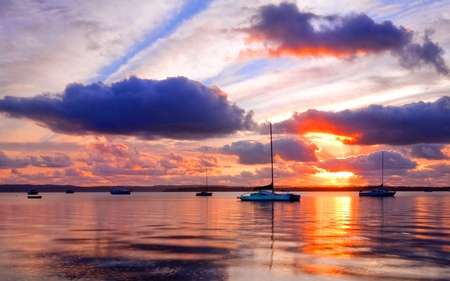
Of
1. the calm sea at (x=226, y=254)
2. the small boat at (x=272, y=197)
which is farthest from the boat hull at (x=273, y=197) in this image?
the calm sea at (x=226, y=254)

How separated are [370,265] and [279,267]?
4964mm

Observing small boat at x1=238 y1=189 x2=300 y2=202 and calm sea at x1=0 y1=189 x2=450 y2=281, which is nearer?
calm sea at x1=0 y1=189 x2=450 y2=281

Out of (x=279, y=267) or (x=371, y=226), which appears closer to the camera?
(x=279, y=267)

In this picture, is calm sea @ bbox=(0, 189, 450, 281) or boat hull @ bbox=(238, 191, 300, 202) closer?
calm sea @ bbox=(0, 189, 450, 281)

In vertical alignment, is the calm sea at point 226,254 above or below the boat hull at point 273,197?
above

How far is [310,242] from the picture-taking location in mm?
35688

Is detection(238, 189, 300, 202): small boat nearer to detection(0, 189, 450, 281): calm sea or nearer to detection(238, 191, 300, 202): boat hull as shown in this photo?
detection(238, 191, 300, 202): boat hull

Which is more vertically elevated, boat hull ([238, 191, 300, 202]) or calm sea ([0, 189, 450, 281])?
calm sea ([0, 189, 450, 281])

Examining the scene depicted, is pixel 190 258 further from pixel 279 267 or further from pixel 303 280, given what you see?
pixel 303 280

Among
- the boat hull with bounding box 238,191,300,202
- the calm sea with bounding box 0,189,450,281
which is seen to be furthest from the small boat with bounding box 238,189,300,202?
the calm sea with bounding box 0,189,450,281

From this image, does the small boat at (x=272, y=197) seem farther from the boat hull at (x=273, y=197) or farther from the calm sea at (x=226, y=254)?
the calm sea at (x=226, y=254)

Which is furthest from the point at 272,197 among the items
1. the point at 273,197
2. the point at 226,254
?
the point at 226,254

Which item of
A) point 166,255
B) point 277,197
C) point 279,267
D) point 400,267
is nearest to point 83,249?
point 166,255

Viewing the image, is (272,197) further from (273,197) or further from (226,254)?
(226,254)
